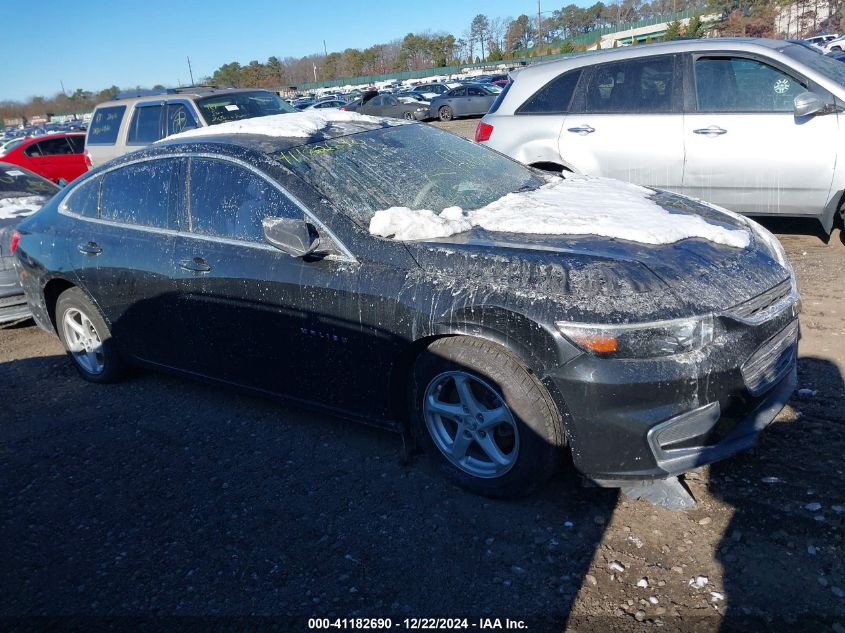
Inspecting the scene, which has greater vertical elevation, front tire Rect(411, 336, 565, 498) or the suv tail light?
the suv tail light

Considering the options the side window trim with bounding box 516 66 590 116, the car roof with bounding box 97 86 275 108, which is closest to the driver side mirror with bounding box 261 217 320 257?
the side window trim with bounding box 516 66 590 116

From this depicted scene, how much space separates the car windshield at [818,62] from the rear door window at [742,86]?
20 centimetres

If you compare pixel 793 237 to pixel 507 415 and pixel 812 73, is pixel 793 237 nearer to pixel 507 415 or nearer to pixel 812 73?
pixel 812 73

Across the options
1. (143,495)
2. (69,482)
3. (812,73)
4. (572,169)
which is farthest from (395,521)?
(812,73)

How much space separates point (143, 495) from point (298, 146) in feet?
6.55

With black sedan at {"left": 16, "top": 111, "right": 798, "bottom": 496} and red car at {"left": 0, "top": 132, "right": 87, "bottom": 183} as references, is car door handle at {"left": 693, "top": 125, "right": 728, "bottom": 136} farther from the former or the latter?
red car at {"left": 0, "top": 132, "right": 87, "bottom": 183}

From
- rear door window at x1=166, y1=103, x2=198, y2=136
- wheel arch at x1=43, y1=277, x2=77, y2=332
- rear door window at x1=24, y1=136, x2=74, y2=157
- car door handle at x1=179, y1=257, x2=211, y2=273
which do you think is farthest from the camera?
rear door window at x1=24, y1=136, x2=74, y2=157

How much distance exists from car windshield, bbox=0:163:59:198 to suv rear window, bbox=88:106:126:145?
2.79 meters

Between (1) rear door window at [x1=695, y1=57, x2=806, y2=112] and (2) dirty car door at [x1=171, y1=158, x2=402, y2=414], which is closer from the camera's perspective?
(2) dirty car door at [x1=171, y1=158, x2=402, y2=414]

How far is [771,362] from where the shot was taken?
2951 millimetres

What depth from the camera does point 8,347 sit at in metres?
6.06

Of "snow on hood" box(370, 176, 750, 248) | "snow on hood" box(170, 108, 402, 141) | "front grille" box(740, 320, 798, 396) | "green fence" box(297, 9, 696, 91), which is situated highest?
"green fence" box(297, 9, 696, 91)

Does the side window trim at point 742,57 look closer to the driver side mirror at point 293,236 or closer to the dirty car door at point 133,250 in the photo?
the driver side mirror at point 293,236

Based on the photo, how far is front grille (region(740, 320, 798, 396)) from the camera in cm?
282
